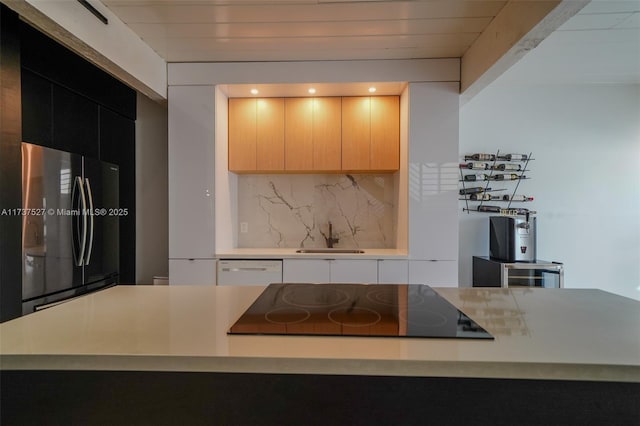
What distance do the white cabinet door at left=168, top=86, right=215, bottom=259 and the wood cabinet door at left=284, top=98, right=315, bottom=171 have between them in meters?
0.65

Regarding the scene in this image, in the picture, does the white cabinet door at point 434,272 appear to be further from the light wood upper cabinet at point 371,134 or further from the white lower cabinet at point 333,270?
the light wood upper cabinet at point 371,134

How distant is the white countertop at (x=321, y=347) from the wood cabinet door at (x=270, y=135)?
6.45 feet

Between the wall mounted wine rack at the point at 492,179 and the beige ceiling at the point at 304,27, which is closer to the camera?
the beige ceiling at the point at 304,27

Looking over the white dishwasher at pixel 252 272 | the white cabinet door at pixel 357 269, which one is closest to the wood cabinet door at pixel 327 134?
the white cabinet door at pixel 357 269

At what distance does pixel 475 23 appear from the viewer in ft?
6.76

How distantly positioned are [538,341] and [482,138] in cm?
289

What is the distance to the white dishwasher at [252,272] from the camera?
256cm

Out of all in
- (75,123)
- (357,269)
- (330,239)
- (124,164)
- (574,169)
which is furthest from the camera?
(574,169)

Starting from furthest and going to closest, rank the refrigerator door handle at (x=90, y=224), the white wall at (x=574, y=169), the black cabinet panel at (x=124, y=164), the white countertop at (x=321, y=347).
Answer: the white wall at (x=574, y=169) < the black cabinet panel at (x=124, y=164) < the refrigerator door handle at (x=90, y=224) < the white countertop at (x=321, y=347)

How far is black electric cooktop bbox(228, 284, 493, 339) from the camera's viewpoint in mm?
822

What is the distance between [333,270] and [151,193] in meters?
2.02

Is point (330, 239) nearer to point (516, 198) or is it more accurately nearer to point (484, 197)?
point (484, 197)

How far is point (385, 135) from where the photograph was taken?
2785mm

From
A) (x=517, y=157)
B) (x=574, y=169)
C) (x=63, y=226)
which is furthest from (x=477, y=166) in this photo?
(x=63, y=226)
